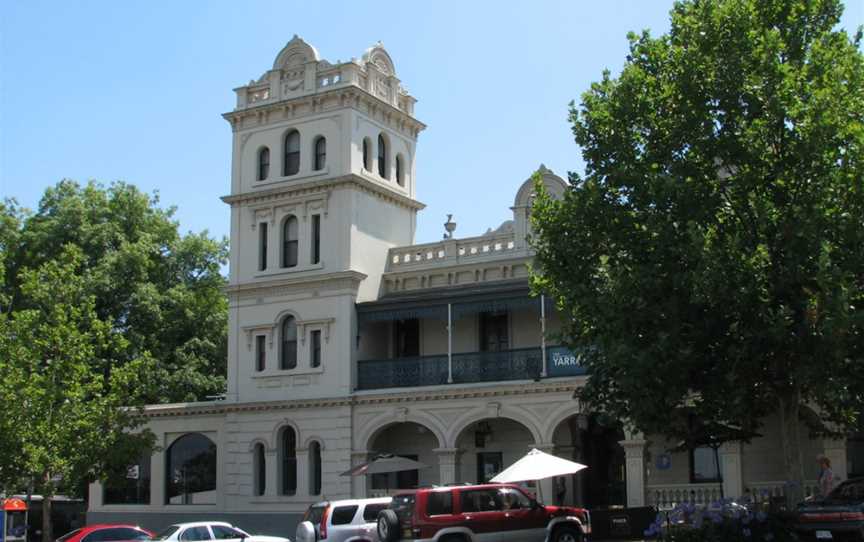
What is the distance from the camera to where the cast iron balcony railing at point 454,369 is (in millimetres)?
33812

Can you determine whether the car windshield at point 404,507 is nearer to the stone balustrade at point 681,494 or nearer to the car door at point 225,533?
the car door at point 225,533

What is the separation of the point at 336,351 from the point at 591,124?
1566 centimetres

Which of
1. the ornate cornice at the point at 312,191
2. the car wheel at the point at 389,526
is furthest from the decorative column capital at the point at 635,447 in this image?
the ornate cornice at the point at 312,191

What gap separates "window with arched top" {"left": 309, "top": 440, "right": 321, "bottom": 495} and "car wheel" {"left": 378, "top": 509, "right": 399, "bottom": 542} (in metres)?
13.4

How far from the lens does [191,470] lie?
39094 mm

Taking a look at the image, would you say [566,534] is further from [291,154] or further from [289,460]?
[291,154]

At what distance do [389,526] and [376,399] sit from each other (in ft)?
41.5

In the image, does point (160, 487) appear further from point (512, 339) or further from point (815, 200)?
point (815, 200)

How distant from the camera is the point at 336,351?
3650cm

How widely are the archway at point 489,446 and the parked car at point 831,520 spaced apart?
14.6 meters

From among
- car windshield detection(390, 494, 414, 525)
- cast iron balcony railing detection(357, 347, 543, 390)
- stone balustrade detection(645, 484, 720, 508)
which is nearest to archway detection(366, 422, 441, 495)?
cast iron balcony railing detection(357, 347, 543, 390)

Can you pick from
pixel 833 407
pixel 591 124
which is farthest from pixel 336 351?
pixel 833 407

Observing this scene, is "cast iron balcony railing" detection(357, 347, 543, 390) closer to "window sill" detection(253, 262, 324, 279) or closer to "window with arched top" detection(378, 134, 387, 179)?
"window sill" detection(253, 262, 324, 279)

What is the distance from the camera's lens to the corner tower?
3697cm
